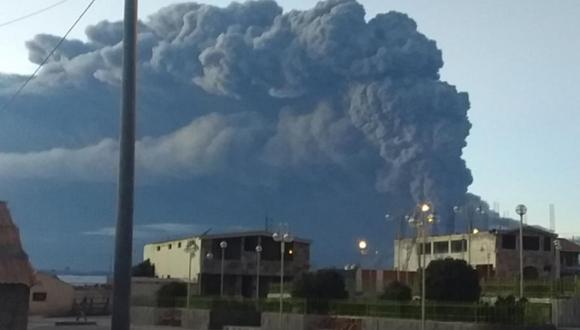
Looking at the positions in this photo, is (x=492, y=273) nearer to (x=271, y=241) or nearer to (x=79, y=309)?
(x=271, y=241)

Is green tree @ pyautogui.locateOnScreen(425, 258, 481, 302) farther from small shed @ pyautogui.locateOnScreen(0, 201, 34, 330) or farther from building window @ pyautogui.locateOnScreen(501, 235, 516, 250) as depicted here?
building window @ pyautogui.locateOnScreen(501, 235, 516, 250)

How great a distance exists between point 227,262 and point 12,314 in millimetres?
53828

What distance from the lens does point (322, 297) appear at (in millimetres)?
44688

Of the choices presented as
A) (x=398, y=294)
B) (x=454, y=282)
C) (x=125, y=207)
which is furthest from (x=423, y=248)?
(x=125, y=207)

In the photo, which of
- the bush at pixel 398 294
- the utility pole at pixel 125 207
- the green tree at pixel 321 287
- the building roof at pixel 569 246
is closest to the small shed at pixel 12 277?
the utility pole at pixel 125 207

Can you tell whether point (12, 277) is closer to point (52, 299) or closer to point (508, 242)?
point (508, 242)

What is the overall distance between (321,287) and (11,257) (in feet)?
90.8

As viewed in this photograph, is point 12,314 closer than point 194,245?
Yes

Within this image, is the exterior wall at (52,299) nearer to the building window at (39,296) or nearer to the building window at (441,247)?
the building window at (39,296)

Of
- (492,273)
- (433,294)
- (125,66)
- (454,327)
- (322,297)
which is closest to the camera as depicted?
(125,66)

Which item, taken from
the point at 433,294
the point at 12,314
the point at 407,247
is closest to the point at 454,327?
the point at 433,294

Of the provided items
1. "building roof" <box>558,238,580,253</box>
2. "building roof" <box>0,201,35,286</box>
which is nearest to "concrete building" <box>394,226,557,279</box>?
"building roof" <box>558,238,580,253</box>

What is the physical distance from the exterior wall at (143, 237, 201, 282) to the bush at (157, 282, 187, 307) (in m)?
11.1

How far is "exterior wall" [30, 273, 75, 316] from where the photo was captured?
228ft
